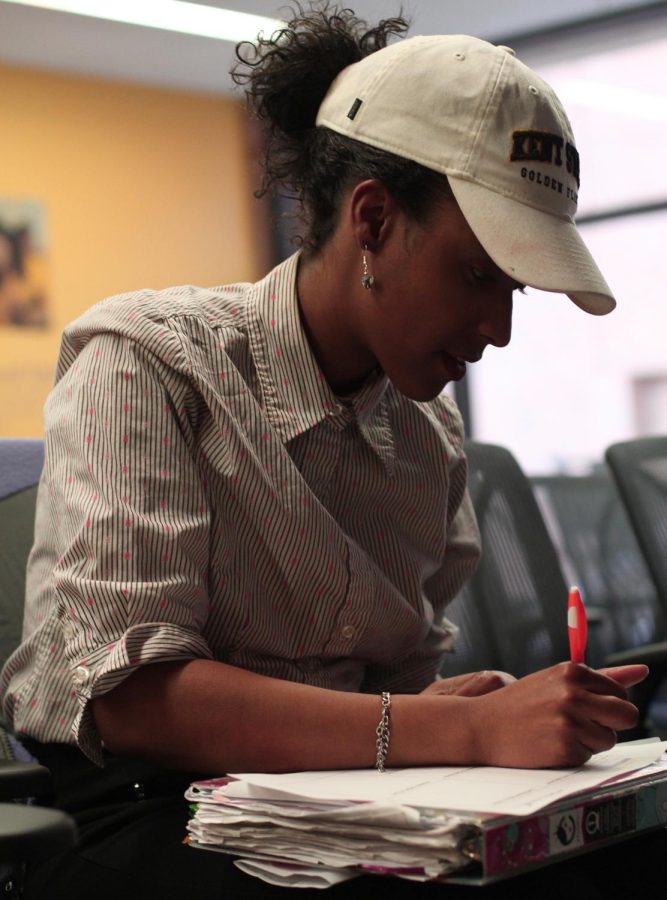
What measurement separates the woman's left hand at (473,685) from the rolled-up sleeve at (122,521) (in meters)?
0.27

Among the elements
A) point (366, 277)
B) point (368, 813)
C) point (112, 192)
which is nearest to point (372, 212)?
point (366, 277)

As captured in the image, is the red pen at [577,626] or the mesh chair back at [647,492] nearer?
the red pen at [577,626]

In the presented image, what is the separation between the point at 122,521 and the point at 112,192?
5730 millimetres

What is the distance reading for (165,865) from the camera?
0.97m

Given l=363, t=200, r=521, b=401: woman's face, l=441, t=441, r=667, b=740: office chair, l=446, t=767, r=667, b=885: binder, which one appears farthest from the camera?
l=441, t=441, r=667, b=740: office chair

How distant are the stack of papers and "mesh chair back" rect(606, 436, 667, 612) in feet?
3.09

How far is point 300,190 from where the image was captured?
Answer: 4.34 ft

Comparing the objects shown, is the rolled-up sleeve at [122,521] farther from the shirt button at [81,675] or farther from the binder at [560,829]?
the binder at [560,829]

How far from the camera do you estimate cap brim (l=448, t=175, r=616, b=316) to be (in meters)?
1.08

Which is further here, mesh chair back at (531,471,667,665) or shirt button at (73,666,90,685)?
mesh chair back at (531,471,667,665)

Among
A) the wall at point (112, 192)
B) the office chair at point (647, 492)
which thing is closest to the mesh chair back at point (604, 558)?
the office chair at point (647, 492)

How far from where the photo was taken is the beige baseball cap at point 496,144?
1084 mm

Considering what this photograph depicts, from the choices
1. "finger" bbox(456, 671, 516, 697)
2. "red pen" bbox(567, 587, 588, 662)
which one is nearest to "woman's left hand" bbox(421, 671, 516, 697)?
"finger" bbox(456, 671, 516, 697)

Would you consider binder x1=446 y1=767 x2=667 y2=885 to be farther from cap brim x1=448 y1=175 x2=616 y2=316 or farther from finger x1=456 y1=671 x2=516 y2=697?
cap brim x1=448 y1=175 x2=616 y2=316
